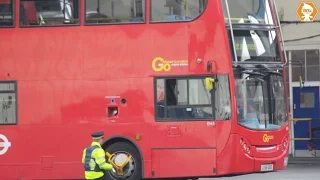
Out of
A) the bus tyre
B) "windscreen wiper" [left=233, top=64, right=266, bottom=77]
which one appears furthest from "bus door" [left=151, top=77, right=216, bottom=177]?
"windscreen wiper" [left=233, top=64, right=266, bottom=77]

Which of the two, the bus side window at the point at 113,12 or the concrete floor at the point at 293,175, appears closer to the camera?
the bus side window at the point at 113,12

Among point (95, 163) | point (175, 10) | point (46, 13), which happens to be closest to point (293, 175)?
point (175, 10)

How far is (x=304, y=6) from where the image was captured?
80.9 ft

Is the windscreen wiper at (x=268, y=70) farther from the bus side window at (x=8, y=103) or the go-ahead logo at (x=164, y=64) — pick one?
the bus side window at (x=8, y=103)

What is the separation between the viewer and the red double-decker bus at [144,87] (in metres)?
15.8

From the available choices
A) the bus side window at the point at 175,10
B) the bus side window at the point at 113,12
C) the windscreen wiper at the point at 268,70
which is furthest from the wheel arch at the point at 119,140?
the windscreen wiper at the point at 268,70

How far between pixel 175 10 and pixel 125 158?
136 inches

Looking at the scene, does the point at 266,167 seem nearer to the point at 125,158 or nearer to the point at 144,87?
the point at 125,158

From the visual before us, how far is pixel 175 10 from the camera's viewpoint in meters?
16.1

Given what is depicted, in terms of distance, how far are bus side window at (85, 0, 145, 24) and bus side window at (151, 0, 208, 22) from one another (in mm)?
315

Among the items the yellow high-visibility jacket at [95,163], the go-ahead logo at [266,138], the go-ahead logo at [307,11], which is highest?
the go-ahead logo at [307,11]

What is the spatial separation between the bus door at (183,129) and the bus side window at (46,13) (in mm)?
2581

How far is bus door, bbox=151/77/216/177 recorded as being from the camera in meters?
15.8

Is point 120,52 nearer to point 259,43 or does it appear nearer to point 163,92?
point 163,92
